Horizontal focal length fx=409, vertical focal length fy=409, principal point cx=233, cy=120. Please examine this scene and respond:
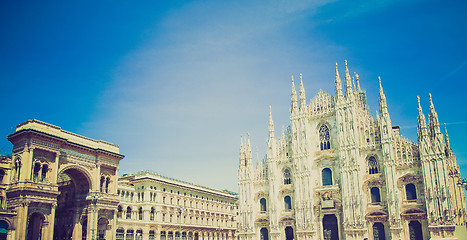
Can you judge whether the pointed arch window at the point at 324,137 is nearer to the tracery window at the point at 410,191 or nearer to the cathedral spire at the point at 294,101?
the cathedral spire at the point at 294,101

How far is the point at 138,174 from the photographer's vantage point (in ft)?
234

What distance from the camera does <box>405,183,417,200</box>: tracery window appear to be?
5500cm

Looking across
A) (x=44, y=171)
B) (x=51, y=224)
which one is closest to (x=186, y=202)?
(x=51, y=224)

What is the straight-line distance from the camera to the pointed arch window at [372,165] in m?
59.0

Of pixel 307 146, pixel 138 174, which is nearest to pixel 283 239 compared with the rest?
pixel 307 146

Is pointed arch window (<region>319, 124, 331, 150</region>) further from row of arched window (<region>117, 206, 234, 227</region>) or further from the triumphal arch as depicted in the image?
the triumphal arch

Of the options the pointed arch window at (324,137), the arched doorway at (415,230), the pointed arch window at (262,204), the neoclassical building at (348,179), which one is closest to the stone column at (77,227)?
the neoclassical building at (348,179)

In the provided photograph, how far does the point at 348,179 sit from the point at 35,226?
41487 millimetres

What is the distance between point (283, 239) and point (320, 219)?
6768 millimetres

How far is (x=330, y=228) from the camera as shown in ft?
199

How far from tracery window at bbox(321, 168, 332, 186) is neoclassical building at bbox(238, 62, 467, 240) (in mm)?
152

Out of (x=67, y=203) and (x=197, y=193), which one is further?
(x=197, y=193)

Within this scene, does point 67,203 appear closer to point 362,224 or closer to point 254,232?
point 254,232

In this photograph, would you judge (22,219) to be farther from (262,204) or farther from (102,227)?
(262,204)
